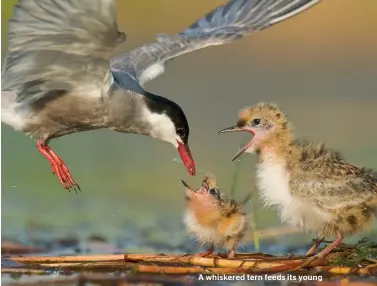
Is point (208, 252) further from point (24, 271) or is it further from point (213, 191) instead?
point (24, 271)

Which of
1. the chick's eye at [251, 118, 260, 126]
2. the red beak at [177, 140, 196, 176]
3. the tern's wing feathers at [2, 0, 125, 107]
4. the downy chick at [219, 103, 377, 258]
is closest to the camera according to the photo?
the tern's wing feathers at [2, 0, 125, 107]

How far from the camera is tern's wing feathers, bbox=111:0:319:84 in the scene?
9.71ft

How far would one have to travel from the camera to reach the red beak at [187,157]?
9.41 feet

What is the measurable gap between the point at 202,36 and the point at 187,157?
48 cm

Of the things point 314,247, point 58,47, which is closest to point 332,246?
point 314,247

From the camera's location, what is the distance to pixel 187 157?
2.88 m

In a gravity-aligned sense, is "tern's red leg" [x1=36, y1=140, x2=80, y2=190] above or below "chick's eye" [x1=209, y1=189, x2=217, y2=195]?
above

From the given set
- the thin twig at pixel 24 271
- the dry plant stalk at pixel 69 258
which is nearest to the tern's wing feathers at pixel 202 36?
the dry plant stalk at pixel 69 258

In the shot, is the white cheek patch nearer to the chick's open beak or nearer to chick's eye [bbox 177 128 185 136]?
chick's eye [bbox 177 128 185 136]

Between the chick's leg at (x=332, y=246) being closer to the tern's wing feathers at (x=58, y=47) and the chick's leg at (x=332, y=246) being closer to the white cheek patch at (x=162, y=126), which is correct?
the white cheek patch at (x=162, y=126)

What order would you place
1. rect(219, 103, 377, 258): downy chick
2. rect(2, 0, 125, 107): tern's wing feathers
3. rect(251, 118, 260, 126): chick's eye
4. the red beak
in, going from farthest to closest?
the red beak → rect(251, 118, 260, 126): chick's eye → rect(219, 103, 377, 258): downy chick → rect(2, 0, 125, 107): tern's wing feathers

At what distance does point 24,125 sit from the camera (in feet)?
9.59

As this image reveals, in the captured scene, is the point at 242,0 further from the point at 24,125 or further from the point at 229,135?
the point at 24,125

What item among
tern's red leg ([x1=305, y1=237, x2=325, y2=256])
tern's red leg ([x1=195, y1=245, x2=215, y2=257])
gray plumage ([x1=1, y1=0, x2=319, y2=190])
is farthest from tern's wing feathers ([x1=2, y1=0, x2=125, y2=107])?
→ tern's red leg ([x1=305, y1=237, x2=325, y2=256])
